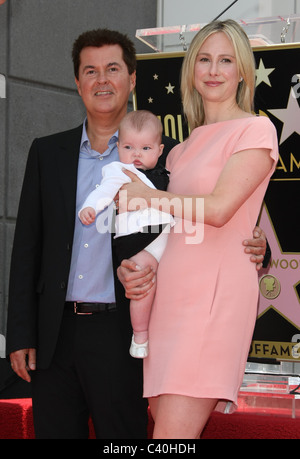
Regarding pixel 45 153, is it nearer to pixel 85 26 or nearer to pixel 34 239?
pixel 34 239

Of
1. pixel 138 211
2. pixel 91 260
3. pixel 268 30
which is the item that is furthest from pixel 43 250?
pixel 268 30

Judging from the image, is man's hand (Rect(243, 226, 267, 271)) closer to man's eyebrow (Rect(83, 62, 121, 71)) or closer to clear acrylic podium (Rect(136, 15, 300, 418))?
man's eyebrow (Rect(83, 62, 121, 71))

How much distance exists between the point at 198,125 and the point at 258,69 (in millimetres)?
1542

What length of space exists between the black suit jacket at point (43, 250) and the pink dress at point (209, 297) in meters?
0.50

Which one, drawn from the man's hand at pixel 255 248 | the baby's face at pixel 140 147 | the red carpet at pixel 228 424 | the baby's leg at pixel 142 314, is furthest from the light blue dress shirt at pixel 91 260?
the red carpet at pixel 228 424

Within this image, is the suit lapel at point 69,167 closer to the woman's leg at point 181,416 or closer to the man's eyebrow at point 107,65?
the man's eyebrow at point 107,65

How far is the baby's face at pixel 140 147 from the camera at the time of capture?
208 centimetres

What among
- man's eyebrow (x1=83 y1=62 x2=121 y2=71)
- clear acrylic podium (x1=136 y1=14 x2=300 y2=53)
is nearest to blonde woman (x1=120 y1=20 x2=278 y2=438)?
man's eyebrow (x1=83 y1=62 x2=121 y2=71)

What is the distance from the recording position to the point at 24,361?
241 centimetres

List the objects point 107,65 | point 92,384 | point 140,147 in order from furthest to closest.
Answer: point 107,65, point 92,384, point 140,147

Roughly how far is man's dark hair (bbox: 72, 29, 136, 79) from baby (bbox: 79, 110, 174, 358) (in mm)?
621

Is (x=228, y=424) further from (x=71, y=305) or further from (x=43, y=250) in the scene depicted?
(x=43, y=250)

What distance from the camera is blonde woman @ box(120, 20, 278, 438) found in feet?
5.91

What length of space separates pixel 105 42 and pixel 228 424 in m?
1.56
